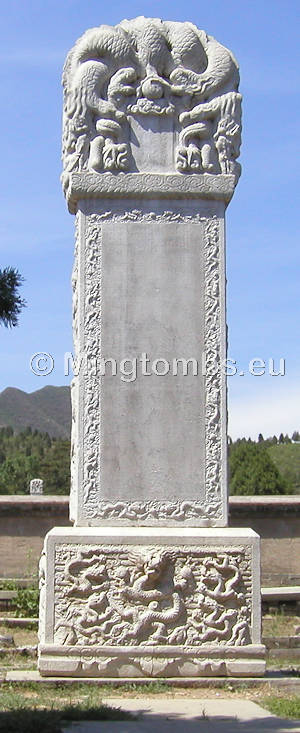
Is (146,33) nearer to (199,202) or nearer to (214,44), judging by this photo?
(214,44)

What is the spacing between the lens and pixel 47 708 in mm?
5641

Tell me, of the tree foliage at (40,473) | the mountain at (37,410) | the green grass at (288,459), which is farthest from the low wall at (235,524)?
the mountain at (37,410)

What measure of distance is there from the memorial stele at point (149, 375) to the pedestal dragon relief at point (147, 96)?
0.01 meters

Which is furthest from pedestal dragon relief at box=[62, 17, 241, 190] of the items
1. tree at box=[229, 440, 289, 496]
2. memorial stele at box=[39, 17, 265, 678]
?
tree at box=[229, 440, 289, 496]

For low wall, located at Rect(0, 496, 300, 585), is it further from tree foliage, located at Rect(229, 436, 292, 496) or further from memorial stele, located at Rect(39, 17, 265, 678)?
tree foliage, located at Rect(229, 436, 292, 496)

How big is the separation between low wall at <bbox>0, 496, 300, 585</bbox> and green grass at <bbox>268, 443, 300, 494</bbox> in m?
37.7

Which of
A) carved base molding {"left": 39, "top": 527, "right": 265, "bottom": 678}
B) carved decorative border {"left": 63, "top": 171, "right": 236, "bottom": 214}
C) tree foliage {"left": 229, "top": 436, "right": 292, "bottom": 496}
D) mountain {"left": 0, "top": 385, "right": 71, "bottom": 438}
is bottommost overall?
carved base molding {"left": 39, "top": 527, "right": 265, "bottom": 678}

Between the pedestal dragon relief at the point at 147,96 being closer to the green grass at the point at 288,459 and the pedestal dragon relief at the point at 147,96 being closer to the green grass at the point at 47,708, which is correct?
the green grass at the point at 47,708

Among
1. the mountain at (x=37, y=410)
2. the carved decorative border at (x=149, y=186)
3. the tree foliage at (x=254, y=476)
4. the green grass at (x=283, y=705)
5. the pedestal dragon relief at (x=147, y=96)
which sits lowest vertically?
the green grass at (x=283, y=705)

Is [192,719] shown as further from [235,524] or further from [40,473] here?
[40,473]

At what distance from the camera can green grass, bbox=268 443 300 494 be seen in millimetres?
55500

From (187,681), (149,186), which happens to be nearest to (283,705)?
(187,681)

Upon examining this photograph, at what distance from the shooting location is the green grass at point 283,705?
18.2 ft

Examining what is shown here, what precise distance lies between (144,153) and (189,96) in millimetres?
559
